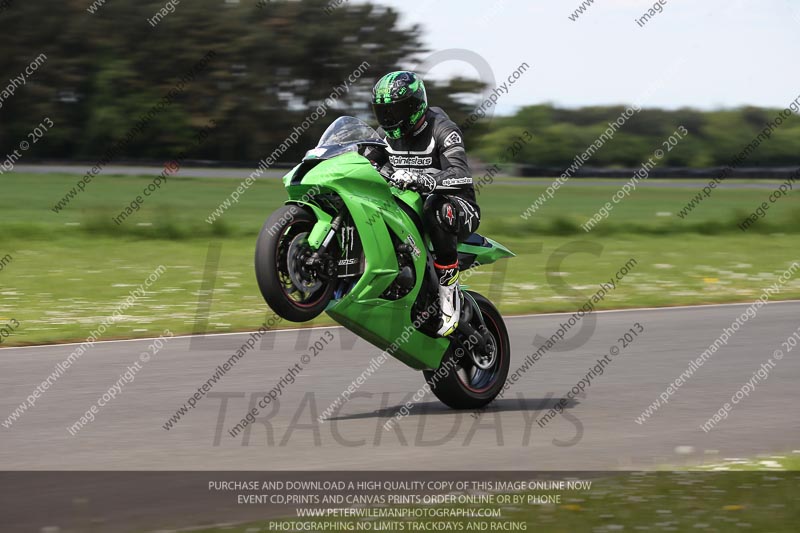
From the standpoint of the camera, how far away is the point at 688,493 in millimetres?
6105

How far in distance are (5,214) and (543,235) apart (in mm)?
12819

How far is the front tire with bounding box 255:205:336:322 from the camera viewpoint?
6.91 m

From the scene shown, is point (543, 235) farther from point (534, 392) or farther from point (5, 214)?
point (534, 392)

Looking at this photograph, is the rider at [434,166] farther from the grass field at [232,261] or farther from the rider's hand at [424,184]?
the grass field at [232,261]

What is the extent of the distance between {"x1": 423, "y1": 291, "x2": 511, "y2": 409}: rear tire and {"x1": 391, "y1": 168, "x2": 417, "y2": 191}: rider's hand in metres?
1.17

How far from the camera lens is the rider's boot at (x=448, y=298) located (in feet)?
26.6

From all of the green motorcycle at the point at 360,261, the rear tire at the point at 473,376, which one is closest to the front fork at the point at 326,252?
the green motorcycle at the point at 360,261

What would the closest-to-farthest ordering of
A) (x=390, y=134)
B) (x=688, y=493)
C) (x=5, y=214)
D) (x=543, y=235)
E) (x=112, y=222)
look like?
(x=688, y=493)
(x=390, y=134)
(x=112, y=222)
(x=543, y=235)
(x=5, y=214)

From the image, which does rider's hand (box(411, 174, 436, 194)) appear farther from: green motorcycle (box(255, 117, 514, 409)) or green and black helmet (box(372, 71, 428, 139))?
green and black helmet (box(372, 71, 428, 139))

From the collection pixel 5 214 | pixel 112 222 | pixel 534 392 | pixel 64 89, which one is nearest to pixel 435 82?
pixel 64 89

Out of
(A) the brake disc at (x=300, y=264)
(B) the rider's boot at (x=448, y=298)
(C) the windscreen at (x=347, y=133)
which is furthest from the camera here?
(B) the rider's boot at (x=448, y=298)

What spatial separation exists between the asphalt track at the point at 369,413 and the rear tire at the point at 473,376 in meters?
0.13

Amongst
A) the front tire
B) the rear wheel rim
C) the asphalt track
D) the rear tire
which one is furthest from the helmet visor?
the asphalt track

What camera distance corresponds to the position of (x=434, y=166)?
8.06m
